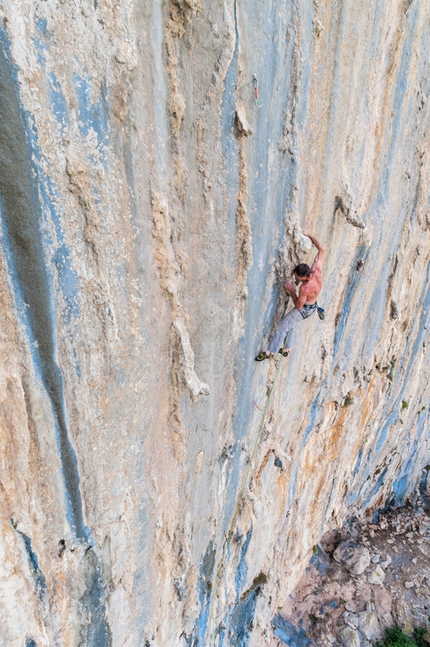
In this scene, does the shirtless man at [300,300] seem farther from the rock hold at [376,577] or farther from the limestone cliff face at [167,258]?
the rock hold at [376,577]

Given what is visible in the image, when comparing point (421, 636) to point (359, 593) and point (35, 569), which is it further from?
point (35, 569)

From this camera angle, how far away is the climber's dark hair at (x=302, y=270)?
147 inches

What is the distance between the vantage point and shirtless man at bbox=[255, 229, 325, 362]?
12.7 feet

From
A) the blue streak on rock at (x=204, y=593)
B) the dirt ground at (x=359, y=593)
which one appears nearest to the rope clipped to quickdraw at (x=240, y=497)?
the blue streak on rock at (x=204, y=593)

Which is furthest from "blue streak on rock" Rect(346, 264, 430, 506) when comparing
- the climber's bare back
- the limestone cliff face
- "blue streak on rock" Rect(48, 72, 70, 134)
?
"blue streak on rock" Rect(48, 72, 70, 134)

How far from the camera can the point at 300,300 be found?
4012 millimetres

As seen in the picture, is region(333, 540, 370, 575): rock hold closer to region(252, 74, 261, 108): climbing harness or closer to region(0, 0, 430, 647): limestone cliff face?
region(0, 0, 430, 647): limestone cliff face

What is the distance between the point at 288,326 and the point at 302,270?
2.54 feet

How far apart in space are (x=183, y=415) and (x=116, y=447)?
0.78 metres

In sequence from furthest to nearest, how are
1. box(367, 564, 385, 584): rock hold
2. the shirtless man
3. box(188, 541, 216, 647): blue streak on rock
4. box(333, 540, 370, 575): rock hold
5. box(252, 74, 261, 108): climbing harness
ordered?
box(333, 540, 370, 575): rock hold → box(367, 564, 385, 584): rock hold → box(188, 541, 216, 647): blue streak on rock → the shirtless man → box(252, 74, 261, 108): climbing harness

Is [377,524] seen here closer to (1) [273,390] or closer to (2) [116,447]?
(1) [273,390]

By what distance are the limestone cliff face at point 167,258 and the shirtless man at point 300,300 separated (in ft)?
0.55

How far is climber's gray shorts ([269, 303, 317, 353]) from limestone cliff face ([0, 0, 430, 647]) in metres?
0.16

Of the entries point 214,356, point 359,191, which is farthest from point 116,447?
point 359,191
